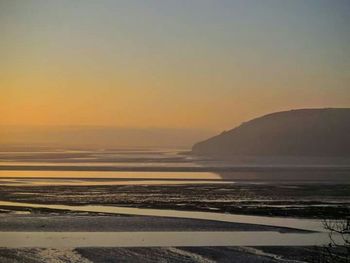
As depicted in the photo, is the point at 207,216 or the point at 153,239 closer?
the point at 153,239

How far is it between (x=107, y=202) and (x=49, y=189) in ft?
20.1

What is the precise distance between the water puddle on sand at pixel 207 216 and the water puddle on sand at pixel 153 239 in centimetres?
177

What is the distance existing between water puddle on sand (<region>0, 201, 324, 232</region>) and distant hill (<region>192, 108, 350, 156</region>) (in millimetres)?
55129

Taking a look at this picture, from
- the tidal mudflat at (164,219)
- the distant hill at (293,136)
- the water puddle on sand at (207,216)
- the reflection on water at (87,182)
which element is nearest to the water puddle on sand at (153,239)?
the tidal mudflat at (164,219)

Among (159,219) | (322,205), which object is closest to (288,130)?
(322,205)

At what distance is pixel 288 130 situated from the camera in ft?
275

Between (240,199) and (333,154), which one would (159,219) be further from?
(333,154)

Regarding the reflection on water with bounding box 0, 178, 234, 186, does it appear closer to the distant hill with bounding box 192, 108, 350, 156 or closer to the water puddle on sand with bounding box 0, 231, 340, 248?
the water puddle on sand with bounding box 0, 231, 340, 248

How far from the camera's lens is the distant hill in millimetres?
74625

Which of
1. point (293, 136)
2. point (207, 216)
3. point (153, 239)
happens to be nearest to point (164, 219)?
point (207, 216)

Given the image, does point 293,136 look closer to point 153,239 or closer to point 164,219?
point 164,219

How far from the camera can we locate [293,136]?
81938 mm

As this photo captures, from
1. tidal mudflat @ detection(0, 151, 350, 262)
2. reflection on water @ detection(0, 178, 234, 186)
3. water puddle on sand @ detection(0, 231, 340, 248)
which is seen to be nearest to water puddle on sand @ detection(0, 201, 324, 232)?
tidal mudflat @ detection(0, 151, 350, 262)

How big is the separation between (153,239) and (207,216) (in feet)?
15.7
